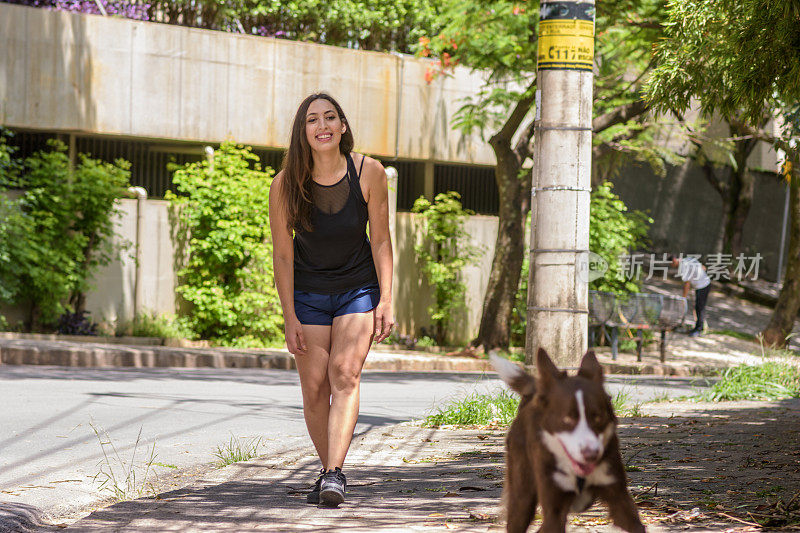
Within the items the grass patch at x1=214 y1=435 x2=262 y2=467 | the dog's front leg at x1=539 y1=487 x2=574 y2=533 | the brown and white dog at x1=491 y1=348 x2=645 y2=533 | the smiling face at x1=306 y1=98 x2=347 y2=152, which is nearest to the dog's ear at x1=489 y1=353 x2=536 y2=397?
the brown and white dog at x1=491 y1=348 x2=645 y2=533

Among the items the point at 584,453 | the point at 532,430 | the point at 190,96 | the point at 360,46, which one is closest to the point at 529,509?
the point at 532,430

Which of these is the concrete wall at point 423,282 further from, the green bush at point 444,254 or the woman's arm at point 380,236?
the woman's arm at point 380,236

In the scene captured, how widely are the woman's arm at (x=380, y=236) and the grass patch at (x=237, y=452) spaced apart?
1.65m

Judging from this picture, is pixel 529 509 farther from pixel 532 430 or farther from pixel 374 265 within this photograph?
pixel 374 265

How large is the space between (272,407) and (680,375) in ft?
32.4

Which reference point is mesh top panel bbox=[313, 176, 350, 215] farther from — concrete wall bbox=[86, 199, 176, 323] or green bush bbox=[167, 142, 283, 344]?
concrete wall bbox=[86, 199, 176, 323]

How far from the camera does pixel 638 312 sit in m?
18.5

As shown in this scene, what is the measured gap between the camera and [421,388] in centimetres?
1246

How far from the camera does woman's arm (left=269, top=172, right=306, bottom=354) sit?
5.27 m

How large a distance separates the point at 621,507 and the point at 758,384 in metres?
8.70

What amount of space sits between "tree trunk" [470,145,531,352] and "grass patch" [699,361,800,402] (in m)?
6.52

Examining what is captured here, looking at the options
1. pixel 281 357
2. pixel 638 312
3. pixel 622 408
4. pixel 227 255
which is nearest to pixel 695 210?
pixel 638 312

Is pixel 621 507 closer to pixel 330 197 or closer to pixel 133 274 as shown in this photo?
pixel 330 197

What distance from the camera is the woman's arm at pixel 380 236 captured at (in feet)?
17.6
